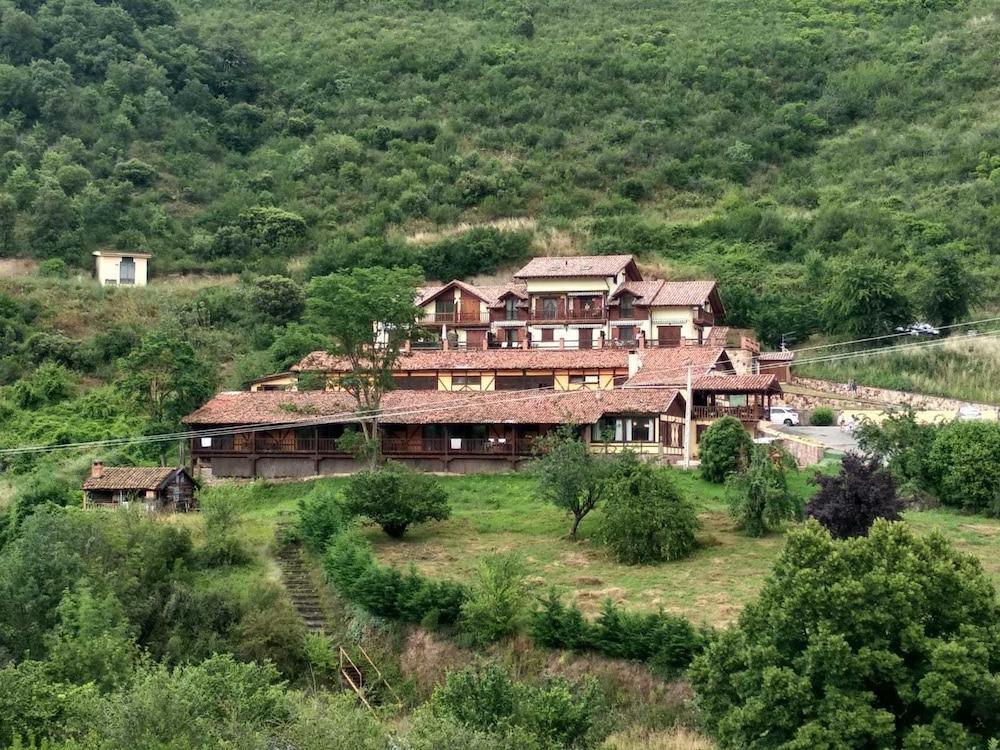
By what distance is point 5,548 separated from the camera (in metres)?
35.4

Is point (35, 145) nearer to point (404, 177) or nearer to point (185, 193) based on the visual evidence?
point (185, 193)

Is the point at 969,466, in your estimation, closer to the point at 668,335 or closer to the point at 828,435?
the point at 828,435

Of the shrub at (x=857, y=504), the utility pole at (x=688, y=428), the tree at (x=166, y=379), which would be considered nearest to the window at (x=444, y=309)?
the tree at (x=166, y=379)

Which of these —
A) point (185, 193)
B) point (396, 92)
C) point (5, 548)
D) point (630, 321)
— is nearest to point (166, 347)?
point (5, 548)

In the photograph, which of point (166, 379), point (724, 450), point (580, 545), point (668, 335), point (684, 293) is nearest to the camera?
point (580, 545)

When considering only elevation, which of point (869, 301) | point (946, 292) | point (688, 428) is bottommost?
point (688, 428)

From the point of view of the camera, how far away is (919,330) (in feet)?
172

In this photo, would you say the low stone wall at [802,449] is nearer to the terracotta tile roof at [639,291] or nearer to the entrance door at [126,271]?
the terracotta tile roof at [639,291]

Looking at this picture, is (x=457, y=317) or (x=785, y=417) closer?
(x=785, y=417)

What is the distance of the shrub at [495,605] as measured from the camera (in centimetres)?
2781

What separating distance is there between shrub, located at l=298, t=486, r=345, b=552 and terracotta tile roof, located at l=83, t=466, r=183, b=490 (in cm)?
552

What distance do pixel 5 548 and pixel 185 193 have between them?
50.2 metres

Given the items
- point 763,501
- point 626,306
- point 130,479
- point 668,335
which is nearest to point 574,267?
point 626,306

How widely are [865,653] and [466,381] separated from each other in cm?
3206
